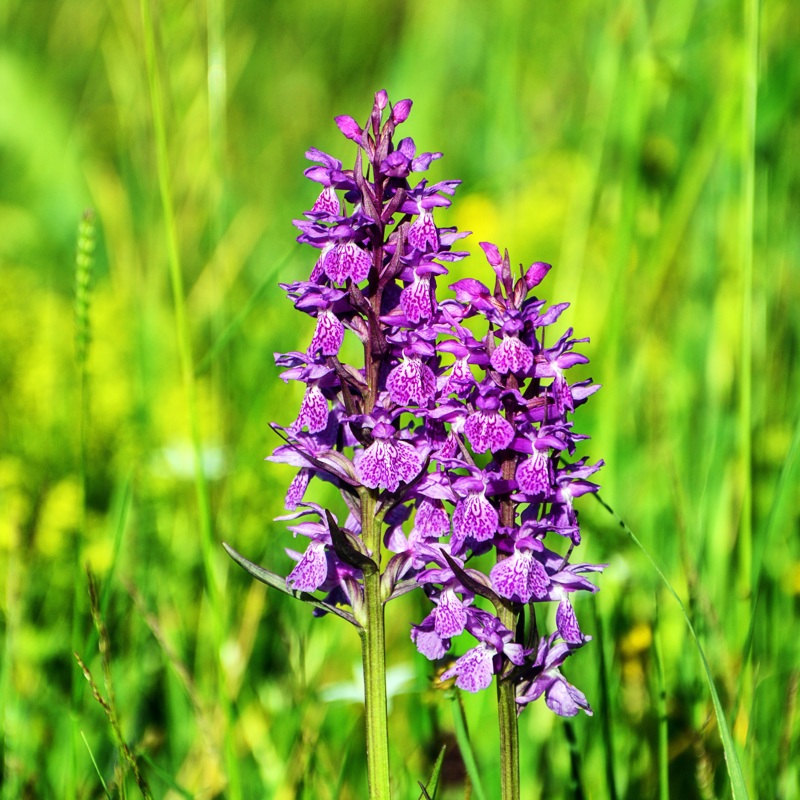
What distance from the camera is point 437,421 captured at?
1374 mm

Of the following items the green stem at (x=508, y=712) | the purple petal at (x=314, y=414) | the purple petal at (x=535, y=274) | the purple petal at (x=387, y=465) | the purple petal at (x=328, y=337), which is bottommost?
the green stem at (x=508, y=712)

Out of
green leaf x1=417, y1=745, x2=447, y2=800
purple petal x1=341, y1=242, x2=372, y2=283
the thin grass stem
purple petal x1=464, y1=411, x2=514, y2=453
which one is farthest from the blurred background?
purple petal x1=464, y1=411, x2=514, y2=453

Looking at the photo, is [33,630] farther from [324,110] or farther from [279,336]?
[324,110]

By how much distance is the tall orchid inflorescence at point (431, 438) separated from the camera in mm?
1251

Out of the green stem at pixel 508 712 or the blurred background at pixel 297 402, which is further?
the blurred background at pixel 297 402

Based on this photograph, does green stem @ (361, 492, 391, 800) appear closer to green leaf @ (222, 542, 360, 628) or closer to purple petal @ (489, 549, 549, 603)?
green leaf @ (222, 542, 360, 628)

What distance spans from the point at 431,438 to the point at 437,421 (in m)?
0.03

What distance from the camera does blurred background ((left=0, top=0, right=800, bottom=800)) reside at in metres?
1.97

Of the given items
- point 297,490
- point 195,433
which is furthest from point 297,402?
point 297,490

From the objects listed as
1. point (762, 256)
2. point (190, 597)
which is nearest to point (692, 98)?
point (762, 256)

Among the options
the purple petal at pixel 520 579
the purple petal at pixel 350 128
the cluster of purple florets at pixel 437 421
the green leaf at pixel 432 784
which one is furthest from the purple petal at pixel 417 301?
the green leaf at pixel 432 784

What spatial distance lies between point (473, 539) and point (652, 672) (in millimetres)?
1323

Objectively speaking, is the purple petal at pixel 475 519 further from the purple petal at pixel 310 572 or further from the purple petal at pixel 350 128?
the purple petal at pixel 350 128

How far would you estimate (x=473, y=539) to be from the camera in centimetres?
128
